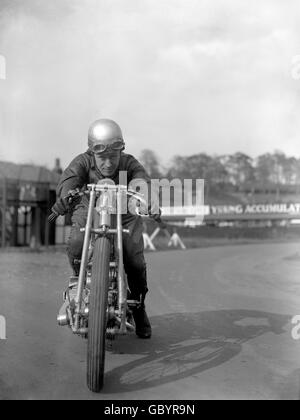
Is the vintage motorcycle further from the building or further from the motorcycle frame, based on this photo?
the building

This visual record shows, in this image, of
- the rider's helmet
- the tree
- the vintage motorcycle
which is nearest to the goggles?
the rider's helmet

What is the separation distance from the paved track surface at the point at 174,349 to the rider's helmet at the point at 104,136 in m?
1.59

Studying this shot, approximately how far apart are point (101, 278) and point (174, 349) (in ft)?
4.28

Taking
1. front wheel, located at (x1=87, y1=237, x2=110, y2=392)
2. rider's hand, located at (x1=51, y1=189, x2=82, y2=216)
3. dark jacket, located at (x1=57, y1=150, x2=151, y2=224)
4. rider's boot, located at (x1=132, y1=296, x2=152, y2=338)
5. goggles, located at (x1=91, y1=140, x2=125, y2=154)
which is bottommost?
rider's boot, located at (x1=132, y1=296, x2=152, y2=338)

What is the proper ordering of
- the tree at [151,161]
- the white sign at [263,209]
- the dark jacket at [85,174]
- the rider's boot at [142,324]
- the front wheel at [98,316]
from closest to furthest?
the front wheel at [98,316] < the dark jacket at [85,174] < the rider's boot at [142,324] < the tree at [151,161] < the white sign at [263,209]

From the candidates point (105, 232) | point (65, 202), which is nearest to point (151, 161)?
point (65, 202)

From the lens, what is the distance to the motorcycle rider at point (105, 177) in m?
4.12

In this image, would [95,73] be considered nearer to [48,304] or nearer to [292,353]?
[48,304]

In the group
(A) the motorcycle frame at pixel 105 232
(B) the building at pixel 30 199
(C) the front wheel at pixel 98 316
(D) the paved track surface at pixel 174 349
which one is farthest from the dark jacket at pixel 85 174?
(B) the building at pixel 30 199

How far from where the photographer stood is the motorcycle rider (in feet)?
13.5

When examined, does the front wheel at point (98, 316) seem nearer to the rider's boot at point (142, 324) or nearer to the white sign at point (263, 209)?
the rider's boot at point (142, 324)

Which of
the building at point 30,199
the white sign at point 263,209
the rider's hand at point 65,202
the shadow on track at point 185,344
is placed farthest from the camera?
the white sign at point 263,209
